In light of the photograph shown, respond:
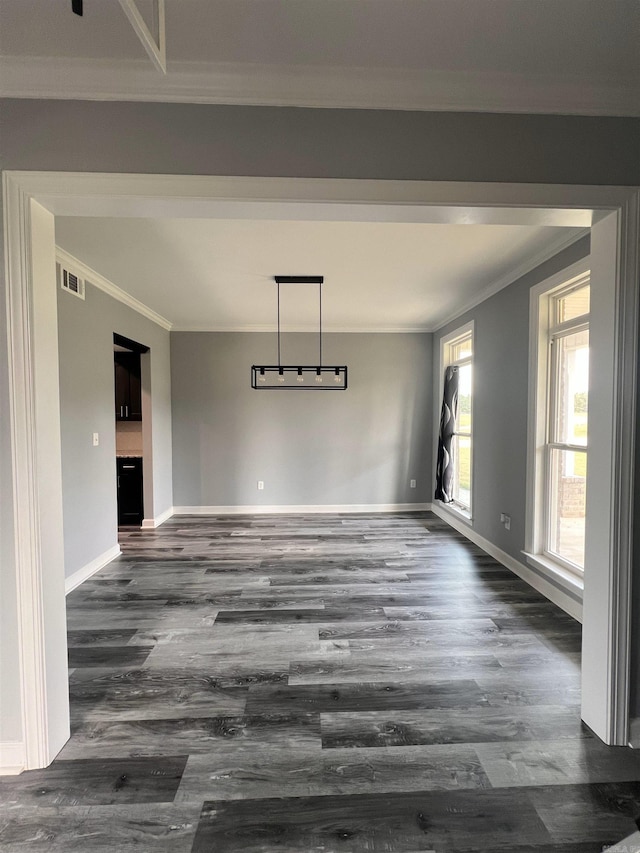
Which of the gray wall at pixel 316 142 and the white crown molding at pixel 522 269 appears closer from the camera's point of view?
the gray wall at pixel 316 142

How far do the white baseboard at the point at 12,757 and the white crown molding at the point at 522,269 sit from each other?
13.3 feet

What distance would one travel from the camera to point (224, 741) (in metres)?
1.61

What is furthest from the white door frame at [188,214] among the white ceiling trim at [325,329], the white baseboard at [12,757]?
the white ceiling trim at [325,329]

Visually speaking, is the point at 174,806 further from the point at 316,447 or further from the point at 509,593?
the point at 316,447

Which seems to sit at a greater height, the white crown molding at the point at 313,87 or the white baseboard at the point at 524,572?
the white crown molding at the point at 313,87

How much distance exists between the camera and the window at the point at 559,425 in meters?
2.77

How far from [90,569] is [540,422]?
414 cm

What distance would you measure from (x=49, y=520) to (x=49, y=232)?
1203mm

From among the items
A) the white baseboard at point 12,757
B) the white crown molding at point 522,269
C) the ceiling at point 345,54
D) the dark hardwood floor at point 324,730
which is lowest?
the dark hardwood floor at point 324,730

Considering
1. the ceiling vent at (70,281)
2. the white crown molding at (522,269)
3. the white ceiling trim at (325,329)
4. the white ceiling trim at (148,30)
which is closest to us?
the white ceiling trim at (148,30)

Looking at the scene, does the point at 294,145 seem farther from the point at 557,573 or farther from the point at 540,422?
the point at 557,573

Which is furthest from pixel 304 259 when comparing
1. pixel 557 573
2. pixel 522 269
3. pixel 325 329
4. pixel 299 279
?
pixel 557 573

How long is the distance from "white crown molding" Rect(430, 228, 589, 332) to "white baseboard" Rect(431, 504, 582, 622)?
2513 millimetres

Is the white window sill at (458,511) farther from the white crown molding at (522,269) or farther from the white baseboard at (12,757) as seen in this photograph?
the white baseboard at (12,757)
